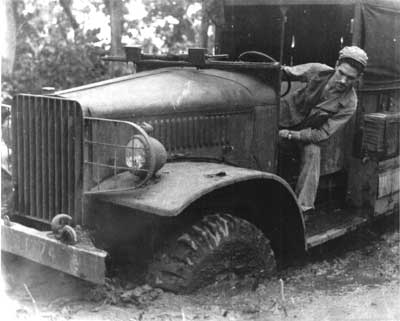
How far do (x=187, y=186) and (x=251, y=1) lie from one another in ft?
9.42

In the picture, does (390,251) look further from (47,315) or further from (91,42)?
(91,42)

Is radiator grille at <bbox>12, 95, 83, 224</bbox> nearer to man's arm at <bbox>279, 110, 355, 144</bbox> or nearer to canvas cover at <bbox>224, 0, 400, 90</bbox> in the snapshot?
man's arm at <bbox>279, 110, 355, 144</bbox>

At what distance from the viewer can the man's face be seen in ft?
17.2

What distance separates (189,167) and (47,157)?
3.03 ft

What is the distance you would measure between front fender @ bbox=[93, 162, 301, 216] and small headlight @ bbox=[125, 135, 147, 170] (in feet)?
0.48

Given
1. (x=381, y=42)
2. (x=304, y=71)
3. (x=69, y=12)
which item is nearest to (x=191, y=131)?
(x=304, y=71)

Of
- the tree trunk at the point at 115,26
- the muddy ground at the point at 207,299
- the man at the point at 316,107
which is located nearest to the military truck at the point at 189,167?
the muddy ground at the point at 207,299

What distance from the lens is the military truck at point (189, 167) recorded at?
Answer: 3871 mm

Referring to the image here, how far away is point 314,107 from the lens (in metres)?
5.41

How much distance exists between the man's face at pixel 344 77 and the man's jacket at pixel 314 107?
0.24 feet

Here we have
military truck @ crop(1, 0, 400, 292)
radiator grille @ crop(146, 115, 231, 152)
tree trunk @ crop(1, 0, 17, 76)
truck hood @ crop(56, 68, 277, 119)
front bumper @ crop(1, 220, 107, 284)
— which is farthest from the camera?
tree trunk @ crop(1, 0, 17, 76)

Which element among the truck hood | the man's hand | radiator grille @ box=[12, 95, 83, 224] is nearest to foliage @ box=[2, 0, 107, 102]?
the truck hood

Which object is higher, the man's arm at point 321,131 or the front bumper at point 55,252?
the man's arm at point 321,131

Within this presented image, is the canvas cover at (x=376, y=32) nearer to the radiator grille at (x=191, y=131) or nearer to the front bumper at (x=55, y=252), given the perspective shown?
the radiator grille at (x=191, y=131)
